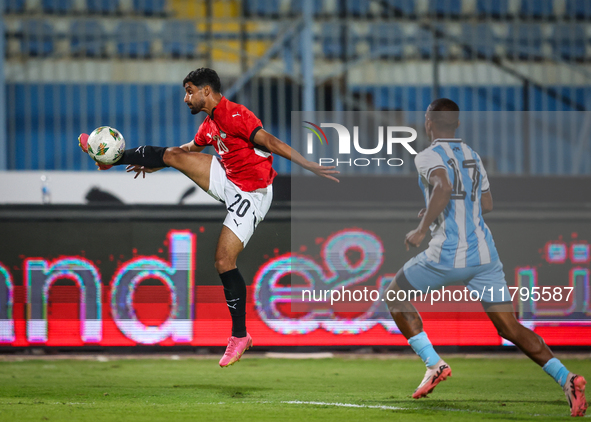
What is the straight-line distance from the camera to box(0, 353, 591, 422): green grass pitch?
4.78m

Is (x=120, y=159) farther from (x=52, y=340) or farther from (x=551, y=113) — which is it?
(x=551, y=113)

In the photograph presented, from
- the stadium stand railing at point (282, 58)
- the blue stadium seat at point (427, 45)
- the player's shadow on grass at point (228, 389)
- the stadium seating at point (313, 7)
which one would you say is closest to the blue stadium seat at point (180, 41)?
the stadium stand railing at point (282, 58)

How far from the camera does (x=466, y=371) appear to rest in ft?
23.2

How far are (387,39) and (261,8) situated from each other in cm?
162

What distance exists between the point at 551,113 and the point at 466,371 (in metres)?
3.98

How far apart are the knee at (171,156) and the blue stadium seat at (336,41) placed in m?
4.60

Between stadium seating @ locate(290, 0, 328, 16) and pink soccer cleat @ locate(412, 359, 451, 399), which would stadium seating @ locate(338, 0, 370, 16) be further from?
pink soccer cleat @ locate(412, 359, 451, 399)

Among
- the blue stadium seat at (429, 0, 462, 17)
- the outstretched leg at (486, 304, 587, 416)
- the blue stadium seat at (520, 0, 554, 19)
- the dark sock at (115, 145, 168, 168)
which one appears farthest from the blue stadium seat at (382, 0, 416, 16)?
the outstretched leg at (486, 304, 587, 416)

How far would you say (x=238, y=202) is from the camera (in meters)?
5.48

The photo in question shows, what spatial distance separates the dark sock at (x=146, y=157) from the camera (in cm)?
552

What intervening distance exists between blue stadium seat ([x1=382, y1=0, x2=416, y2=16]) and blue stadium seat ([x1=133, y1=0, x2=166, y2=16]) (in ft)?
9.06
